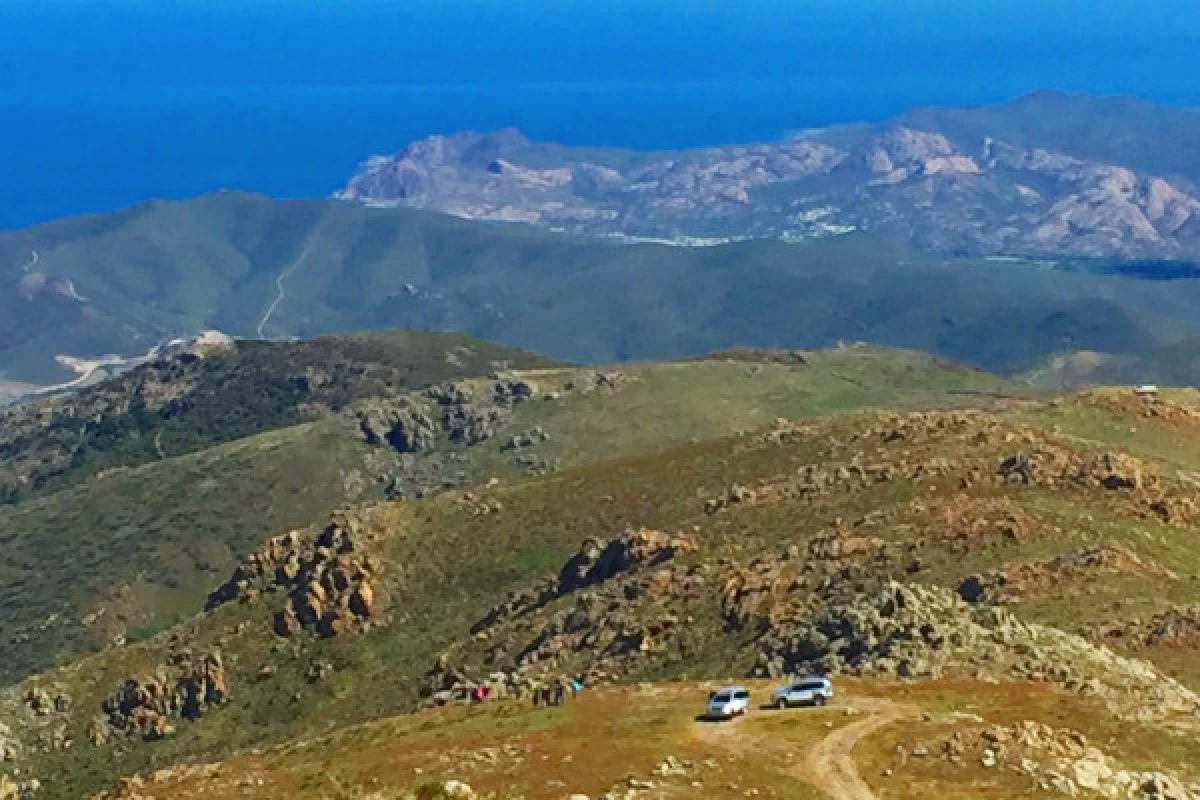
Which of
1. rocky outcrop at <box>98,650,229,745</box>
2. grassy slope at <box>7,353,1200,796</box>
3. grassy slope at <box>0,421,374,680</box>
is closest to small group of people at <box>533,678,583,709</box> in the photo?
grassy slope at <box>7,353,1200,796</box>

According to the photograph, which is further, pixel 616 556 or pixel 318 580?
pixel 318 580

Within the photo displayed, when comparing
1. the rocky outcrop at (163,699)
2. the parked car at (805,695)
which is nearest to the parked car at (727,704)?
the parked car at (805,695)

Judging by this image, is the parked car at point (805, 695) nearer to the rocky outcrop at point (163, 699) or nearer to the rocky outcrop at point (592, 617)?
the rocky outcrop at point (592, 617)

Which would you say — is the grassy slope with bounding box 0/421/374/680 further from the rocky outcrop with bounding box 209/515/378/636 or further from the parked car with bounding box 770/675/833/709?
the parked car with bounding box 770/675/833/709

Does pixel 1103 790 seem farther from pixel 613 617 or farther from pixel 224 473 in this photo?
pixel 224 473

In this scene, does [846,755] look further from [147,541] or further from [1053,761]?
[147,541]

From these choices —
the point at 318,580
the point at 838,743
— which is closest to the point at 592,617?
the point at 318,580

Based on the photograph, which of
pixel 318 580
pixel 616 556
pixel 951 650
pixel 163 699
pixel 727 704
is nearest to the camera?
pixel 727 704
